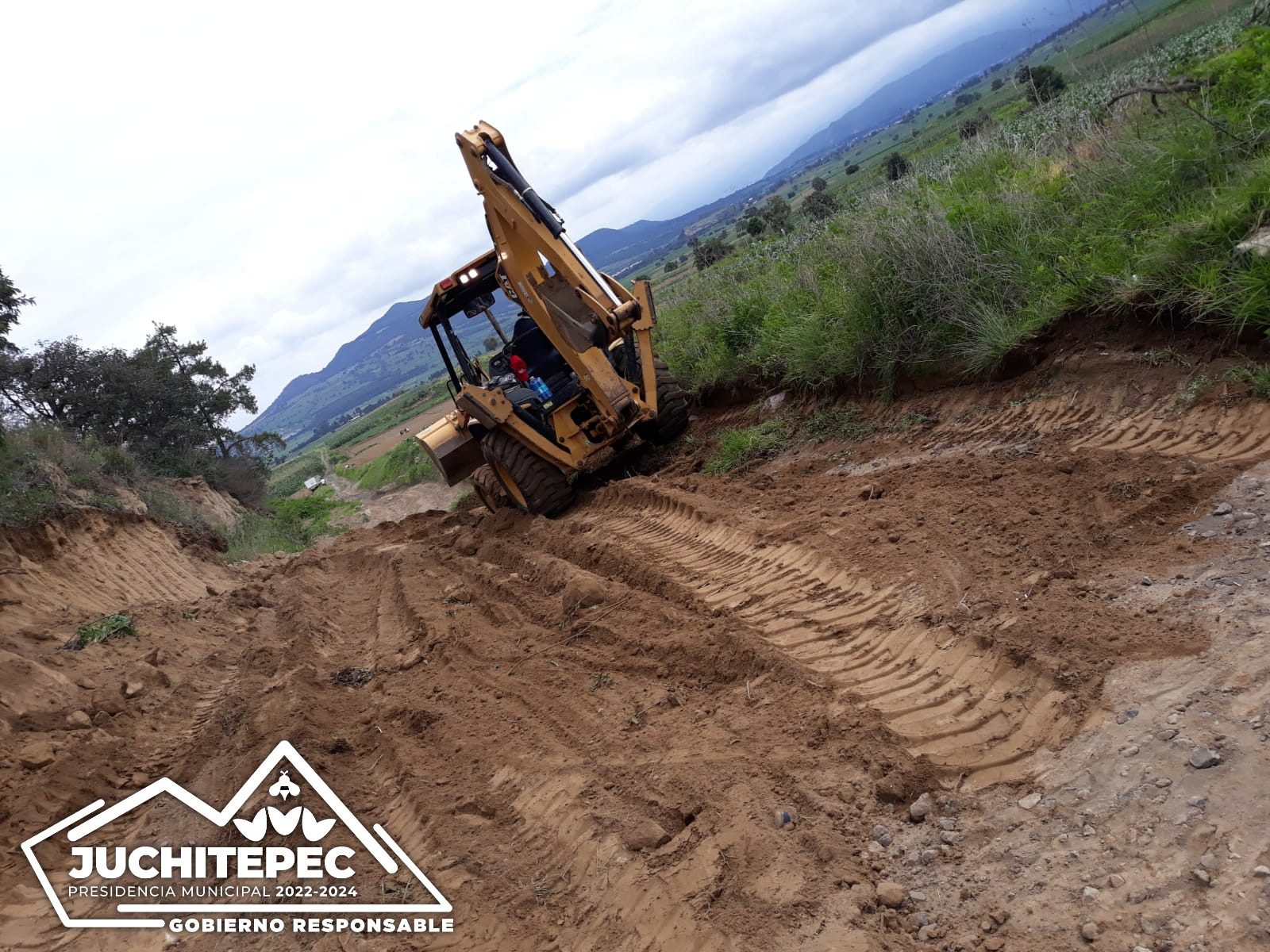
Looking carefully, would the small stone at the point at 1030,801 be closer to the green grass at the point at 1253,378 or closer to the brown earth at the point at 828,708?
the brown earth at the point at 828,708

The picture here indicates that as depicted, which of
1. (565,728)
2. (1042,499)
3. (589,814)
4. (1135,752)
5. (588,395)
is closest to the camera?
(1135,752)

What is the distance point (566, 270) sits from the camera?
28.8ft

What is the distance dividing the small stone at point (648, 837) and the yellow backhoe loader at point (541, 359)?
555 cm

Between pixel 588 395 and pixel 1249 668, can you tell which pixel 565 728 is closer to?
pixel 1249 668

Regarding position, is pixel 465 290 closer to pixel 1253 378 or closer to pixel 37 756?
pixel 37 756

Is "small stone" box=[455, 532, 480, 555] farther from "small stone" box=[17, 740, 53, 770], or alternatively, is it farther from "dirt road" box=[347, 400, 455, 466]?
"dirt road" box=[347, 400, 455, 466]

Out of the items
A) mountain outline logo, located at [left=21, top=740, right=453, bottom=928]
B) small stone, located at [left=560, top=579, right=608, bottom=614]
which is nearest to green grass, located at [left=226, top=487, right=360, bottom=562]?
mountain outline logo, located at [left=21, top=740, right=453, bottom=928]

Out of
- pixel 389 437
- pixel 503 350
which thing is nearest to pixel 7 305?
pixel 503 350

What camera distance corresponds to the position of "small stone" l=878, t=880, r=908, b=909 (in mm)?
2758

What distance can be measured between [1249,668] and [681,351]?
9727 millimetres

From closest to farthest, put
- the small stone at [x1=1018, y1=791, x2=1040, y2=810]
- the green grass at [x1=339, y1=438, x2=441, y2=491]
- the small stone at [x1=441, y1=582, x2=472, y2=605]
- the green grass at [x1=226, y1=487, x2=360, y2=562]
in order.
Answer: the small stone at [x1=1018, y1=791, x2=1040, y2=810] < the small stone at [x1=441, y1=582, x2=472, y2=605] < the green grass at [x1=226, y1=487, x2=360, y2=562] < the green grass at [x1=339, y1=438, x2=441, y2=491]

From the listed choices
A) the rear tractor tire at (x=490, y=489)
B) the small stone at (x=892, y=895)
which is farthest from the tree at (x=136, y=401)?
the small stone at (x=892, y=895)

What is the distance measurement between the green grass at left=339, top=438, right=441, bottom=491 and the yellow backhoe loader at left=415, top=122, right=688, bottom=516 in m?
12.4

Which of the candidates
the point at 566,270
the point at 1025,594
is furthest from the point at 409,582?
the point at 1025,594
